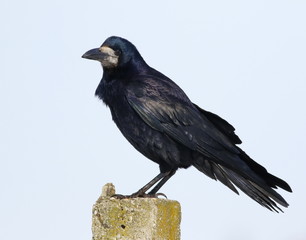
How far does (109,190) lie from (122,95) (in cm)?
148

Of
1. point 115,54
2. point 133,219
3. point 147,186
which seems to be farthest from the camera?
point 115,54

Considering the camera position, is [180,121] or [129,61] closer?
[180,121]

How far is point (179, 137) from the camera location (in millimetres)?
6766

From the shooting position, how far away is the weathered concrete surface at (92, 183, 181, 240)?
524 centimetres

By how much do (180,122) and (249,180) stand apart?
96 cm

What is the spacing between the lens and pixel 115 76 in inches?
283

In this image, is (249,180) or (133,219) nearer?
(133,219)

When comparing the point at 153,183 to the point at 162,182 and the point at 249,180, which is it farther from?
the point at 249,180

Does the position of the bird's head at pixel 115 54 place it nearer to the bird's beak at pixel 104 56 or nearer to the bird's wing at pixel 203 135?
A: the bird's beak at pixel 104 56

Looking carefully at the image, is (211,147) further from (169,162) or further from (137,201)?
(137,201)

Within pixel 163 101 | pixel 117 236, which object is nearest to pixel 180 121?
pixel 163 101

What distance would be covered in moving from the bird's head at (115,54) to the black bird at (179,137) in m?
0.27

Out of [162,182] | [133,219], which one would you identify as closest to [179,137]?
[162,182]

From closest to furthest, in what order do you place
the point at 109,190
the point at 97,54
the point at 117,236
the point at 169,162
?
the point at 117,236
the point at 109,190
the point at 169,162
the point at 97,54
